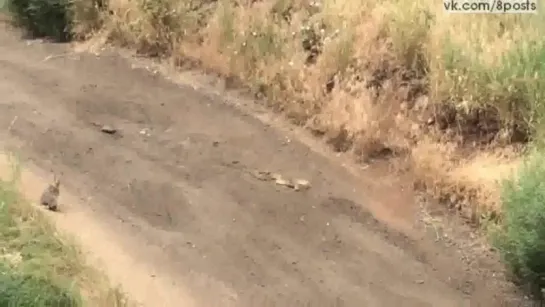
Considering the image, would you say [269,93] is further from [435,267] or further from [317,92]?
[435,267]

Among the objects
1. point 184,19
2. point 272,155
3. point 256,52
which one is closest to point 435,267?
point 272,155

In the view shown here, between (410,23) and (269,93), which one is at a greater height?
(410,23)

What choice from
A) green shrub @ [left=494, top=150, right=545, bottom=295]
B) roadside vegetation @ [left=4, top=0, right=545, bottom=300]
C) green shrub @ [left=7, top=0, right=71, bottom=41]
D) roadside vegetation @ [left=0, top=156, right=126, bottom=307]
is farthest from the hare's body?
green shrub @ [left=7, top=0, right=71, bottom=41]

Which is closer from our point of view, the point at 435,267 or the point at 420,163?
the point at 435,267

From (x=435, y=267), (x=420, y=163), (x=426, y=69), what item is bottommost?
(x=435, y=267)

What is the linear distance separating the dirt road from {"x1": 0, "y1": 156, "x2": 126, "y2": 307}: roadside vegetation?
23 centimetres

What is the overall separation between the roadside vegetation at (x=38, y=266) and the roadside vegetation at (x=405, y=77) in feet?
6.20

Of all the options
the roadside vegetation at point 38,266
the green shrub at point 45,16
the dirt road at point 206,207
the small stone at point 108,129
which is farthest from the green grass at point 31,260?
the green shrub at point 45,16

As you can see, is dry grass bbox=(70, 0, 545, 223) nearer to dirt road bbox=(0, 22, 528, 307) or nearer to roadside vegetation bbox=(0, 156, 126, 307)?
dirt road bbox=(0, 22, 528, 307)

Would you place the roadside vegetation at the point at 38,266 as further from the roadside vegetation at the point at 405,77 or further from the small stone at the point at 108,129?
the roadside vegetation at the point at 405,77

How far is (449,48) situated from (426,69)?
0.70 feet

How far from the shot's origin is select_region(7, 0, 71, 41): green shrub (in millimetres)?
7195

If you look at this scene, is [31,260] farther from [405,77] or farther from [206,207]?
[405,77]

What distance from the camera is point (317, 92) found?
561 centimetres
